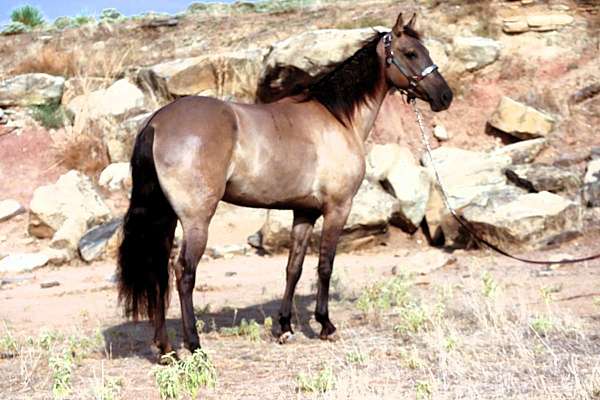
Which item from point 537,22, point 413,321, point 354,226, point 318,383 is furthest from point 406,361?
point 537,22

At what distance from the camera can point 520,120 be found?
15.5m

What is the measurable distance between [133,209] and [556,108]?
11.5 metres

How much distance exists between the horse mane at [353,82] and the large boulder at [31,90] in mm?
12675

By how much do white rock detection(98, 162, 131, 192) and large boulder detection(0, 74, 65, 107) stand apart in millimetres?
3858

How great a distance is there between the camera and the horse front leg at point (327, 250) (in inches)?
283

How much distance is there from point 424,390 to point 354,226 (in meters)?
7.91

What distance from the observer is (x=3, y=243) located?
13.9m

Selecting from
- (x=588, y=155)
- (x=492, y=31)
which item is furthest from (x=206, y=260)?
(x=492, y=31)

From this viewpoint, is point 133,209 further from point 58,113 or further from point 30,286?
point 58,113

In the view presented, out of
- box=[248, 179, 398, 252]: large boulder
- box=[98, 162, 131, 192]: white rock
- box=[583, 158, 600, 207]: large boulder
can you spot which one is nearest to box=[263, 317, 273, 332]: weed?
box=[248, 179, 398, 252]: large boulder

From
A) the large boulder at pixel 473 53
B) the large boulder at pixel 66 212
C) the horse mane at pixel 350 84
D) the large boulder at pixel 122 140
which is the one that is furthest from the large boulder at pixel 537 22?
the horse mane at pixel 350 84

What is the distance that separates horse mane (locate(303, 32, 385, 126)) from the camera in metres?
7.51

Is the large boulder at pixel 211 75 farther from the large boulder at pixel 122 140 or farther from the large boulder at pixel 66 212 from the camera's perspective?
the large boulder at pixel 66 212

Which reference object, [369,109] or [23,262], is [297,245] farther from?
[23,262]
